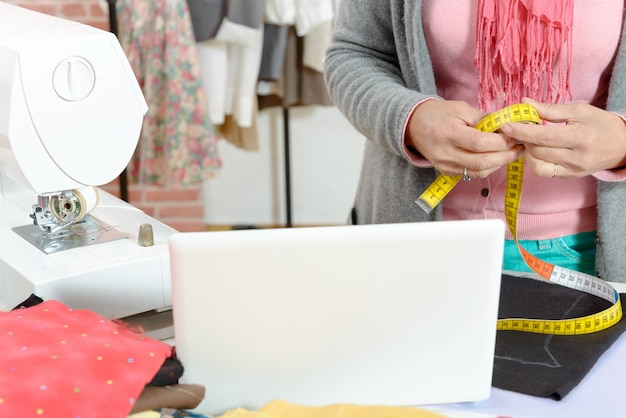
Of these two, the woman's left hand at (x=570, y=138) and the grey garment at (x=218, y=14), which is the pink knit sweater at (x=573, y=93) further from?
the grey garment at (x=218, y=14)

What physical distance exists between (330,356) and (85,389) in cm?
26

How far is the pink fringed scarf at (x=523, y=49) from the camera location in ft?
4.35

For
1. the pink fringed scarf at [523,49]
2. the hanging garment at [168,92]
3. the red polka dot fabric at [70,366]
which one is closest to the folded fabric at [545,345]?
the pink fringed scarf at [523,49]

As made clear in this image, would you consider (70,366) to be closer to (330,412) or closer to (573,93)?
(330,412)

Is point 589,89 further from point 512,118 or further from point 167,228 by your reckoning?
point 167,228

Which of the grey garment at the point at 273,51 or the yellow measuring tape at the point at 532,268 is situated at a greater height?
the grey garment at the point at 273,51

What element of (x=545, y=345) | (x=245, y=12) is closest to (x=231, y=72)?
(x=245, y=12)

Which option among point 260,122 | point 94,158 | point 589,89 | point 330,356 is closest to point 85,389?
point 330,356

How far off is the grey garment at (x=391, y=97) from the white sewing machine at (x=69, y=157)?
40 cm

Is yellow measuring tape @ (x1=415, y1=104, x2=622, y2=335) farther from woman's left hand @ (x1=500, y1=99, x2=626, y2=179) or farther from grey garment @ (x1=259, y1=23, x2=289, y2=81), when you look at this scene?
grey garment @ (x1=259, y1=23, x2=289, y2=81)

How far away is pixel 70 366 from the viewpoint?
0.84 m

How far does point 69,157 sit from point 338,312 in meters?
0.45

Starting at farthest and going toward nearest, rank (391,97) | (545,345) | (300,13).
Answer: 1. (300,13)
2. (391,97)
3. (545,345)

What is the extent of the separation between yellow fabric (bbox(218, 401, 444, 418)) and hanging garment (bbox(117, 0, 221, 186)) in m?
2.22
